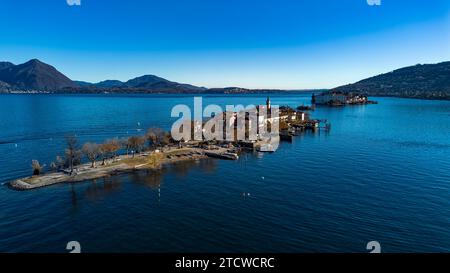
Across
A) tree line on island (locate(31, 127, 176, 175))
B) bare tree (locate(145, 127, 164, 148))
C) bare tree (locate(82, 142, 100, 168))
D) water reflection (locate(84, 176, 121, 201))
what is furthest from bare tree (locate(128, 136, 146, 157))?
water reflection (locate(84, 176, 121, 201))

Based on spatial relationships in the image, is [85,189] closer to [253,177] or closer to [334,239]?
[253,177]

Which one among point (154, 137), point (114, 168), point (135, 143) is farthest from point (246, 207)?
point (154, 137)

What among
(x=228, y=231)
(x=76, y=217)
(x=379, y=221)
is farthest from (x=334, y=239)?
(x=76, y=217)

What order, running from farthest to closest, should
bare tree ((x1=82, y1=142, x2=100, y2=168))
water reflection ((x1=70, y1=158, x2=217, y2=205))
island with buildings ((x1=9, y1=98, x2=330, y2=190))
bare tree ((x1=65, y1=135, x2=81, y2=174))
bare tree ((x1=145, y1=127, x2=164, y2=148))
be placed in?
bare tree ((x1=145, y1=127, x2=164, y2=148)) < bare tree ((x1=82, y1=142, x2=100, y2=168)) < bare tree ((x1=65, y1=135, x2=81, y2=174)) < island with buildings ((x1=9, y1=98, x2=330, y2=190)) < water reflection ((x1=70, y1=158, x2=217, y2=205))

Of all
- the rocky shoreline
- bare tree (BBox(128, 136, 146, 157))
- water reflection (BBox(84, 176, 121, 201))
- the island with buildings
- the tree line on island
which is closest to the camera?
water reflection (BBox(84, 176, 121, 201))

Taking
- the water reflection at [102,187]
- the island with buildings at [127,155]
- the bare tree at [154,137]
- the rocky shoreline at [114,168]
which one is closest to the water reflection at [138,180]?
the water reflection at [102,187]

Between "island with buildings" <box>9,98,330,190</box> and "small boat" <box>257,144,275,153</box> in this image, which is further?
"small boat" <box>257,144,275,153</box>

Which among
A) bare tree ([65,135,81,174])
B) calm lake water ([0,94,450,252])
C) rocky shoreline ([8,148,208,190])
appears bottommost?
calm lake water ([0,94,450,252])

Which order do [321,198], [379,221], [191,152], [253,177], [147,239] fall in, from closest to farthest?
[147,239], [379,221], [321,198], [253,177], [191,152]

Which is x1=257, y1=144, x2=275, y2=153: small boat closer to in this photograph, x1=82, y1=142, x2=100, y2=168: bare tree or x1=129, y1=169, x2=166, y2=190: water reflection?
x1=129, y1=169, x2=166, y2=190: water reflection

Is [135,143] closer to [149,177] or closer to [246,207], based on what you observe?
[149,177]

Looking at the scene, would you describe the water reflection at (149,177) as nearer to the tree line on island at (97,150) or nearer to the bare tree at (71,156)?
the tree line on island at (97,150)
